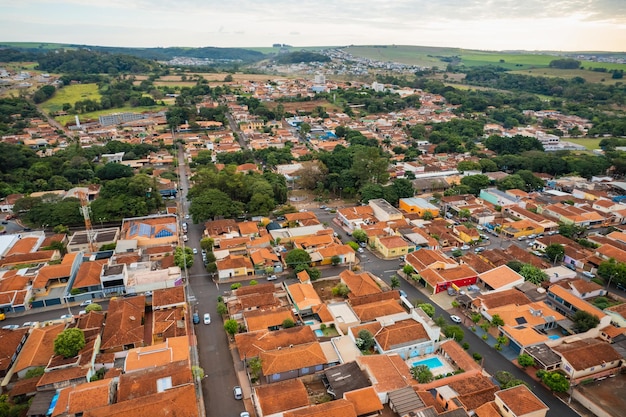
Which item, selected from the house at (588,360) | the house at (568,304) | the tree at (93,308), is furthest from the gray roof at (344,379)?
the tree at (93,308)

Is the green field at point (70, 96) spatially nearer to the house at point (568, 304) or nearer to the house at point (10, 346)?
the house at point (10, 346)

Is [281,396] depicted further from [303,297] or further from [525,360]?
[525,360]

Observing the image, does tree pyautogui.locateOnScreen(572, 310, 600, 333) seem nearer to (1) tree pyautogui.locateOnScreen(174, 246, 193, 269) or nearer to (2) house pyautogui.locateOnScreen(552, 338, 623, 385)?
(2) house pyautogui.locateOnScreen(552, 338, 623, 385)

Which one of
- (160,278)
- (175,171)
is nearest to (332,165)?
(175,171)

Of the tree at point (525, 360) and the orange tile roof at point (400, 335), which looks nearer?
the tree at point (525, 360)

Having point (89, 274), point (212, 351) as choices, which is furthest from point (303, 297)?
point (89, 274)

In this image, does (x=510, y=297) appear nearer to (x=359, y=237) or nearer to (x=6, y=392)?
(x=359, y=237)
